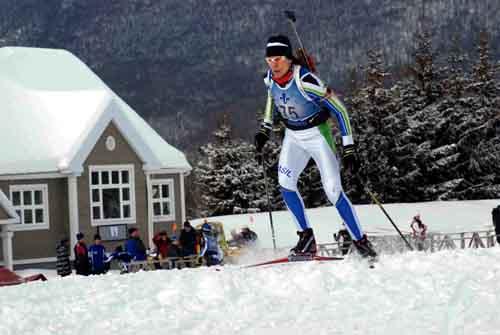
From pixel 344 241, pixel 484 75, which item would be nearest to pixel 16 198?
pixel 344 241

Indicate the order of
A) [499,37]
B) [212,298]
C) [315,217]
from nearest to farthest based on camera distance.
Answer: [212,298] < [315,217] < [499,37]

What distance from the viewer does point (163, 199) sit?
35.3 meters

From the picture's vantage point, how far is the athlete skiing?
10.4 m

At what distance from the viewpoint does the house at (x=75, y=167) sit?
31.6 meters

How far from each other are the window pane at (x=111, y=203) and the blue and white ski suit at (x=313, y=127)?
22876 mm

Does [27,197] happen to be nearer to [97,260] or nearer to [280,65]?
[97,260]

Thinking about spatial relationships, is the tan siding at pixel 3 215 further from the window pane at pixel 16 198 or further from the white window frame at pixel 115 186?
the white window frame at pixel 115 186

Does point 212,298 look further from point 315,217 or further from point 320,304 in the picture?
point 315,217

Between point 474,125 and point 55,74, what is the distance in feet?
89.9

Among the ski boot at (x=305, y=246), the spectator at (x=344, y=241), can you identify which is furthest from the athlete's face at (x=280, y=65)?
the spectator at (x=344, y=241)

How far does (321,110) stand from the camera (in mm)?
10500

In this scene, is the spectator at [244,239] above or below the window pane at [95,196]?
below

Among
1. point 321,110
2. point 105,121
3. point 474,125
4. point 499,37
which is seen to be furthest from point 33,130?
point 499,37

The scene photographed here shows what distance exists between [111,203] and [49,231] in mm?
2456
